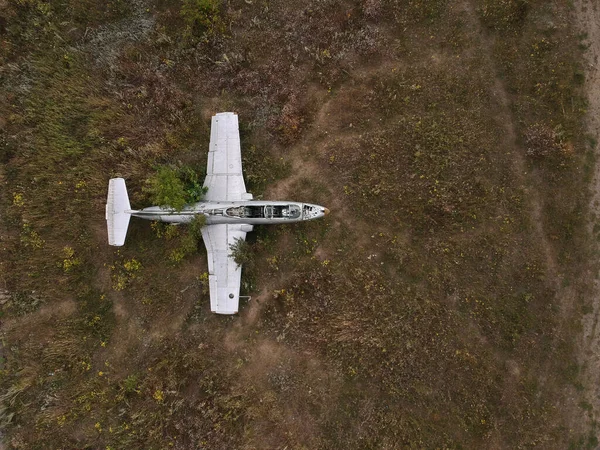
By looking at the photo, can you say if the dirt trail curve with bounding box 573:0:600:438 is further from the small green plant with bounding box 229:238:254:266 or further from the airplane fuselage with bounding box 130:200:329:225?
the small green plant with bounding box 229:238:254:266

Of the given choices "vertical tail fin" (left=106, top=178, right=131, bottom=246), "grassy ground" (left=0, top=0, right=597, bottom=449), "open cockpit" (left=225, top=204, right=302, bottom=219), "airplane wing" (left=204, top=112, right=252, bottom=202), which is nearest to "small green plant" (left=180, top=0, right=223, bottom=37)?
"grassy ground" (left=0, top=0, right=597, bottom=449)

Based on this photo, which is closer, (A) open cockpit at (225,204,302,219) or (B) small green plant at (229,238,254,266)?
(A) open cockpit at (225,204,302,219)

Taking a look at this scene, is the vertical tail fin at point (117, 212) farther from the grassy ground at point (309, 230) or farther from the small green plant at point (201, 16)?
the small green plant at point (201, 16)

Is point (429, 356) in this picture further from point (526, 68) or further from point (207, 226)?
point (526, 68)

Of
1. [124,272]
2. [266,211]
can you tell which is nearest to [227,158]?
[266,211]

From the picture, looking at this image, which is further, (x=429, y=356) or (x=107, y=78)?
(x=107, y=78)

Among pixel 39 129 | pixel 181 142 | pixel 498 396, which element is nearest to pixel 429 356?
pixel 498 396
